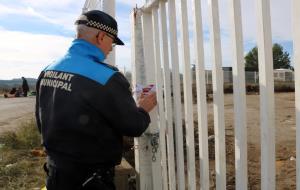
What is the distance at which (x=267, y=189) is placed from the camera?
7.50 feet

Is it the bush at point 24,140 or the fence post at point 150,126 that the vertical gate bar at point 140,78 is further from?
the bush at point 24,140

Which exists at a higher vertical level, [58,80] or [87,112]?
[58,80]

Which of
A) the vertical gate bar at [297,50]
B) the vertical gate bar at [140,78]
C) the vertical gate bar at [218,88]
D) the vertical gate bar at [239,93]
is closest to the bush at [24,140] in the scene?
the vertical gate bar at [140,78]

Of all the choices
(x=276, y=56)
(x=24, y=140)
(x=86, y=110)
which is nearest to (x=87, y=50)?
(x=86, y=110)

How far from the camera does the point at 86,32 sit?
319 cm

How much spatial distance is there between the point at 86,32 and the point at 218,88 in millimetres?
979

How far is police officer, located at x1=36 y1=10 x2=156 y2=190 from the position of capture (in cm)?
297

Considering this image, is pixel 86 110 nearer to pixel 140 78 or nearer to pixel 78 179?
pixel 78 179

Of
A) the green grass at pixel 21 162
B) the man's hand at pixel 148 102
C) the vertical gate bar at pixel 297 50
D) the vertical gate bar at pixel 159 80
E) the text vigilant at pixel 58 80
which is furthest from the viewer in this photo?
the green grass at pixel 21 162

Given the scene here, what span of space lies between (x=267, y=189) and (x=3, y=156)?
7.21 metres

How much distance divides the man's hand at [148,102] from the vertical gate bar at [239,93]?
1.13 m

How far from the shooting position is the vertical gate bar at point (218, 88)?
262cm

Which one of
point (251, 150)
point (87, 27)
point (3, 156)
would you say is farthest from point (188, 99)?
point (3, 156)

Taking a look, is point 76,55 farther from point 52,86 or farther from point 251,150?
point 251,150
